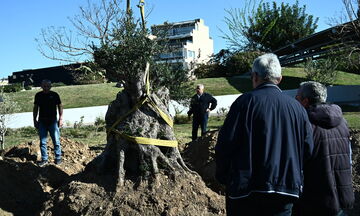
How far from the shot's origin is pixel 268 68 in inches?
110

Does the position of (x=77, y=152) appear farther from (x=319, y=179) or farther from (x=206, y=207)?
(x=319, y=179)

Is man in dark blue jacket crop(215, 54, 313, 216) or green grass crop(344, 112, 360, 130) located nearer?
man in dark blue jacket crop(215, 54, 313, 216)

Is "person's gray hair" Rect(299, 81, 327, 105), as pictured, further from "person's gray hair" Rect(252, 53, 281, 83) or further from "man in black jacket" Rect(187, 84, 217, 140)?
"man in black jacket" Rect(187, 84, 217, 140)

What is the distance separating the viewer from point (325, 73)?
2770 cm

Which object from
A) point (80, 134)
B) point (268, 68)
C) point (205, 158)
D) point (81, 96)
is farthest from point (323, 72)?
point (268, 68)

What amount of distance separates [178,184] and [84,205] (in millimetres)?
1271

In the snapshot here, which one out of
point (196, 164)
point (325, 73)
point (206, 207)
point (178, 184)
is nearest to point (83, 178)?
point (178, 184)

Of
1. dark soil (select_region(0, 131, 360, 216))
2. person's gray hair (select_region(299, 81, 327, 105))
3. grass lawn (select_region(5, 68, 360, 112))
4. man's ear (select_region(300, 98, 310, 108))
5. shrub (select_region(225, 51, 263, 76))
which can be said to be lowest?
dark soil (select_region(0, 131, 360, 216))

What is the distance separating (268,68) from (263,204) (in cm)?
97

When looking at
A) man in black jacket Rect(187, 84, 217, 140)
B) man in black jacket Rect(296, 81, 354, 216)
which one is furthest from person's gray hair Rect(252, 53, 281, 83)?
man in black jacket Rect(187, 84, 217, 140)

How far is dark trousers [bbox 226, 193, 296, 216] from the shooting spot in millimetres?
2631

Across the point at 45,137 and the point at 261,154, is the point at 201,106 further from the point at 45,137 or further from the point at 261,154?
the point at 261,154

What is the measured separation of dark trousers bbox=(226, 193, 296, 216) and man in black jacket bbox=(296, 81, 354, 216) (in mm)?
501

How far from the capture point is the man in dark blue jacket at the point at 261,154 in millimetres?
2594
